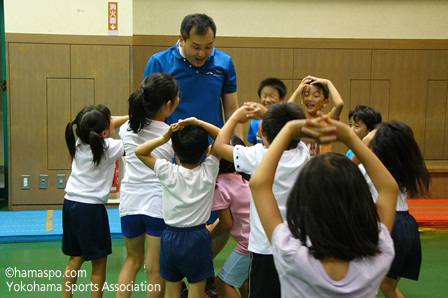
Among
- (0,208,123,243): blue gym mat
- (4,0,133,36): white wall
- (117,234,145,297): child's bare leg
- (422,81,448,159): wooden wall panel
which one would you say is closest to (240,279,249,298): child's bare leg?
(117,234,145,297): child's bare leg

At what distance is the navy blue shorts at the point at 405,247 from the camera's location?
2.84 m

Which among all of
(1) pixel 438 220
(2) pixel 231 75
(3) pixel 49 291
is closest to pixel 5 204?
(3) pixel 49 291

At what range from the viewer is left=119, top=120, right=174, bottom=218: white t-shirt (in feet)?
9.11

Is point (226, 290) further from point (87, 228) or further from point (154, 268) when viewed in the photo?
point (87, 228)

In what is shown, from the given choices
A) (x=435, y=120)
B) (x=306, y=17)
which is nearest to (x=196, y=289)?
(x=306, y=17)

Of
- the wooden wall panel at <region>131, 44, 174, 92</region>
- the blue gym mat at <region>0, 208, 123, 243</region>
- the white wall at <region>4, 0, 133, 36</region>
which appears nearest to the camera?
the blue gym mat at <region>0, 208, 123, 243</region>

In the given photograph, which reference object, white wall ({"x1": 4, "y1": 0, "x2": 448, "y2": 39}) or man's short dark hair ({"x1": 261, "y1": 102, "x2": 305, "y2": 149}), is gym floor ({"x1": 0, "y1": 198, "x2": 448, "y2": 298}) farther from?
white wall ({"x1": 4, "y1": 0, "x2": 448, "y2": 39})

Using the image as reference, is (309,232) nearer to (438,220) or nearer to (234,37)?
(438,220)

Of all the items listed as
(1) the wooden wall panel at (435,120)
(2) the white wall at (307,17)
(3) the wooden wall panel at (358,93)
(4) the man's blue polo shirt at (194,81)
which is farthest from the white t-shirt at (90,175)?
(1) the wooden wall panel at (435,120)

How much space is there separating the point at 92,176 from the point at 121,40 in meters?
3.57

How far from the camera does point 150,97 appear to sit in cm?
274

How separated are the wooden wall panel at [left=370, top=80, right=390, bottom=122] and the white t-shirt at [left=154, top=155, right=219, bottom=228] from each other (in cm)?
536

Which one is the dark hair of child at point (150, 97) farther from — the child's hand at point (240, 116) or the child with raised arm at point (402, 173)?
the child with raised arm at point (402, 173)

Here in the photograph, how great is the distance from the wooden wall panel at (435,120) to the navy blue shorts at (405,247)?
5.04 meters
